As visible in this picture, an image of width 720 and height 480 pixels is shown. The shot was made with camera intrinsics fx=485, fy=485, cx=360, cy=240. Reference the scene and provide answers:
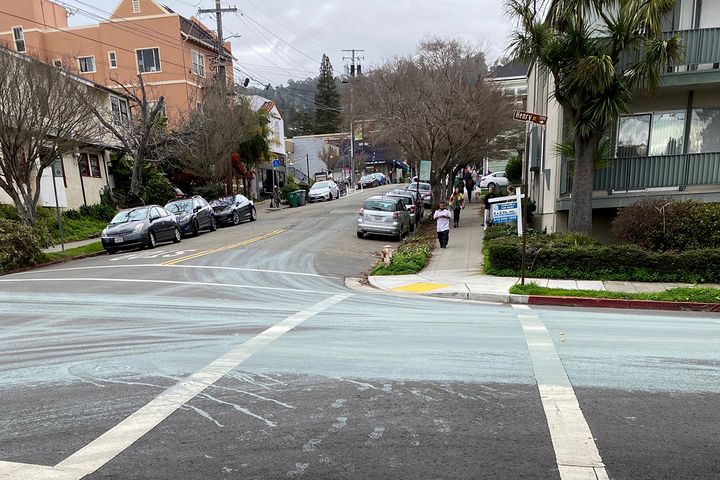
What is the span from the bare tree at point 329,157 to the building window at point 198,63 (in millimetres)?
30934

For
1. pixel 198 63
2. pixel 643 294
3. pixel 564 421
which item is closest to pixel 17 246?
pixel 564 421

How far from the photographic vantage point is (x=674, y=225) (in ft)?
35.9

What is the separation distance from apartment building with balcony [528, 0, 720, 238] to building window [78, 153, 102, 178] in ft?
75.3

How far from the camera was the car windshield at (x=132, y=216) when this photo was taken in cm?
1778

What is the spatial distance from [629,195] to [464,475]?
12764mm

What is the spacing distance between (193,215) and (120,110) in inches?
480

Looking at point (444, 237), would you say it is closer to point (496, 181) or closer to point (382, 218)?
point (382, 218)

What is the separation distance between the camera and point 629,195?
13.5 meters

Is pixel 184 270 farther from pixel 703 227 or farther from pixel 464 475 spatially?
pixel 703 227

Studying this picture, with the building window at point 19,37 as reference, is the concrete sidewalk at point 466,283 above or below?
below

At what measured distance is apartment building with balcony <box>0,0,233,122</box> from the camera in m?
37.0

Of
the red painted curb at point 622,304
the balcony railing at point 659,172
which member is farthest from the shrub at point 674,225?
the red painted curb at point 622,304

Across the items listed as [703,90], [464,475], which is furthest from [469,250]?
[464,475]

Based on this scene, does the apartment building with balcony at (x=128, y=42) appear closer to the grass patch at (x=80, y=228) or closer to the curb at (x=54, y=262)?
the grass patch at (x=80, y=228)
